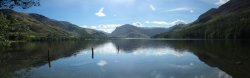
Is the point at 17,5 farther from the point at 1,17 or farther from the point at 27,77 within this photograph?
the point at 27,77

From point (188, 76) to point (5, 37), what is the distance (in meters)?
29.2

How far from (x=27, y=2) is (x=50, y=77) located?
62.5 ft

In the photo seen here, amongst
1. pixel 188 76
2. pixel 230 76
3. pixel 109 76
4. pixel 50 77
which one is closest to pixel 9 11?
pixel 50 77

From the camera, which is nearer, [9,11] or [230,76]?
[9,11]

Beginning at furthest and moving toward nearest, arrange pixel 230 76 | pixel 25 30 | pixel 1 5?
1. pixel 230 76
2. pixel 25 30
3. pixel 1 5

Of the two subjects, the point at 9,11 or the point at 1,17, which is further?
the point at 9,11

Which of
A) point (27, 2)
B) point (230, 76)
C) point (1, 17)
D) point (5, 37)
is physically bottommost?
point (230, 76)

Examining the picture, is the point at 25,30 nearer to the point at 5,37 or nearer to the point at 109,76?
the point at 5,37

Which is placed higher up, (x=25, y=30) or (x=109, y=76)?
(x=25, y=30)

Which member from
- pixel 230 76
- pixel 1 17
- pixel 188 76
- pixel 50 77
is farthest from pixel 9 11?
pixel 230 76

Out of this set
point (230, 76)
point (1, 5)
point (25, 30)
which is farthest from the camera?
point (230, 76)

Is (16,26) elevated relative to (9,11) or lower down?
lower down

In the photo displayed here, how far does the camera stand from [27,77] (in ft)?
136

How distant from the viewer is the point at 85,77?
40844 mm
